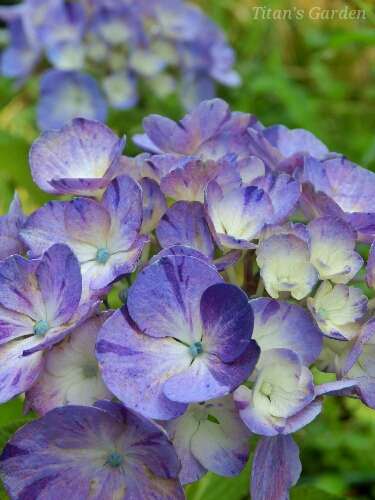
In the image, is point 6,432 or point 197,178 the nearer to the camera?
point 197,178

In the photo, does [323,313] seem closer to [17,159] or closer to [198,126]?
[198,126]

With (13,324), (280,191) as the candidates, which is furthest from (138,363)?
(280,191)

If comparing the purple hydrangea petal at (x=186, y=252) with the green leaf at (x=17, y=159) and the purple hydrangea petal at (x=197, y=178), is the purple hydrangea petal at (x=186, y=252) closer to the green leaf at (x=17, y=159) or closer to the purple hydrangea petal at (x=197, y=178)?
the purple hydrangea petal at (x=197, y=178)

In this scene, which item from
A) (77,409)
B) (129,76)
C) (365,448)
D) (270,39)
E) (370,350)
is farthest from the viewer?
(270,39)

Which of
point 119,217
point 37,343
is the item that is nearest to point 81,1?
point 119,217

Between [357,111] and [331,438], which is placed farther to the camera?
[357,111]

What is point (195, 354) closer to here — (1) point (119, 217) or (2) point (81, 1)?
(1) point (119, 217)

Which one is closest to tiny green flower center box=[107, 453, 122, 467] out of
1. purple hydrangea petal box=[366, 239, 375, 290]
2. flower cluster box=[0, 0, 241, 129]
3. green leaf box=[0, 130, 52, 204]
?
purple hydrangea petal box=[366, 239, 375, 290]
